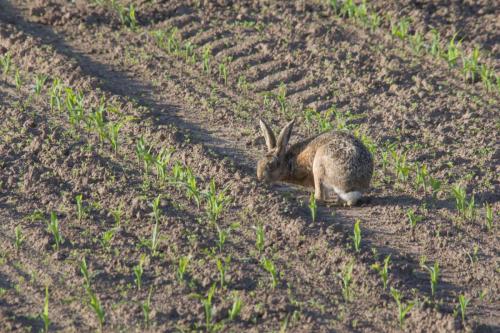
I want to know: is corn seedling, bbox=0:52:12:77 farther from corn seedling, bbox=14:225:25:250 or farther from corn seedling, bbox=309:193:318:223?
corn seedling, bbox=309:193:318:223

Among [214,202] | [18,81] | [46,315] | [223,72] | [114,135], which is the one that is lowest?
[46,315]

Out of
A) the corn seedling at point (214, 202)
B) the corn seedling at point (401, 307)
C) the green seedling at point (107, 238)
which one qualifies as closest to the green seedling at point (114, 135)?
the corn seedling at point (214, 202)

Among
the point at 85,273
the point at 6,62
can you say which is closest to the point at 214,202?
the point at 85,273

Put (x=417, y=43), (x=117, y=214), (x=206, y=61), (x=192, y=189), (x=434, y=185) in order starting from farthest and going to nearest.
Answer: (x=417, y=43)
(x=206, y=61)
(x=434, y=185)
(x=192, y=189)
(x=117, y=214)

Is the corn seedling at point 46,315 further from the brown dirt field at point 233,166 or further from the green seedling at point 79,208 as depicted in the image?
the green seedling at point 79,208

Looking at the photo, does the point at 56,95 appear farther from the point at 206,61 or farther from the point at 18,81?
the point at 206,61

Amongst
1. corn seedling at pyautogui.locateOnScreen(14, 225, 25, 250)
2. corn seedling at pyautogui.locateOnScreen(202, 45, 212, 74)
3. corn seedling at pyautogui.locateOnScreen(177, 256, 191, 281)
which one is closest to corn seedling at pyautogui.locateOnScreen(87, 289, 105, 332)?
corn seedling at pyautogui.locateOnScreen(177, 256, 191, 281)

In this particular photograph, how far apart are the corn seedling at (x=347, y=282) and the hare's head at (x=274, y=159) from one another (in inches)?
77.3

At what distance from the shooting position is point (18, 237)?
8.66m

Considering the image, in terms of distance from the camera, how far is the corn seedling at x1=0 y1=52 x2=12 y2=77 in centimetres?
1224

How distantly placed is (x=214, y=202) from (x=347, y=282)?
5.29ft

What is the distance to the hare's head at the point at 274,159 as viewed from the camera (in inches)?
395

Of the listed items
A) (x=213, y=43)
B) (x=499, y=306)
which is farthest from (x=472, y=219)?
(x=213, y=43)

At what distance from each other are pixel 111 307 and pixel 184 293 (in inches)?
23.5
